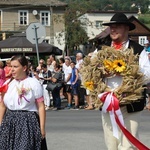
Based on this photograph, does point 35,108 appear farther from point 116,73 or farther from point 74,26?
point 74,26

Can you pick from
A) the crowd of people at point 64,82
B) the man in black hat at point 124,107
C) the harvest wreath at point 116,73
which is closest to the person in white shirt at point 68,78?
the crowd of people at point 64,82

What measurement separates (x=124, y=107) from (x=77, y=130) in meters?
5.24

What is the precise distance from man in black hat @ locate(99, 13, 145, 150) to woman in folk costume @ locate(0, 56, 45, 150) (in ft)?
3.07

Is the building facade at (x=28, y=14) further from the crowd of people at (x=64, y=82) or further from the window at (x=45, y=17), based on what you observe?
the crowd of people at (x=64, y=82)

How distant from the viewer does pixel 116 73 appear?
531 centimetres

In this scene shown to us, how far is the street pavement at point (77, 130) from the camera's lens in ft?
28.8

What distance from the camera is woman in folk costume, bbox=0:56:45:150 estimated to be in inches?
233

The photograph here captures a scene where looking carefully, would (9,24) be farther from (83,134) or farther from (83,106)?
(83,134)

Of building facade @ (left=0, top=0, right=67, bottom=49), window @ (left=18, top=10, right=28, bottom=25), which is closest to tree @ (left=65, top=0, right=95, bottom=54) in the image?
building facade @ (left=0, top=0, right=67, bottom=49)

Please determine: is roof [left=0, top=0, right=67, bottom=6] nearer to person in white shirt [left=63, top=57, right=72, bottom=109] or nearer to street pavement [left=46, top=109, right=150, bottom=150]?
person in white shirt [left=63, top=57, right=72, bottom=109]

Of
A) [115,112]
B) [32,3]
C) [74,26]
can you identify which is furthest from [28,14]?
[115,112]

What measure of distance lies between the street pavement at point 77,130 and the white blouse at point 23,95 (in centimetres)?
266

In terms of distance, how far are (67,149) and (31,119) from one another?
250 cm

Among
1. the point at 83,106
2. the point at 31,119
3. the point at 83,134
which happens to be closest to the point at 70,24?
the point at 83,106
